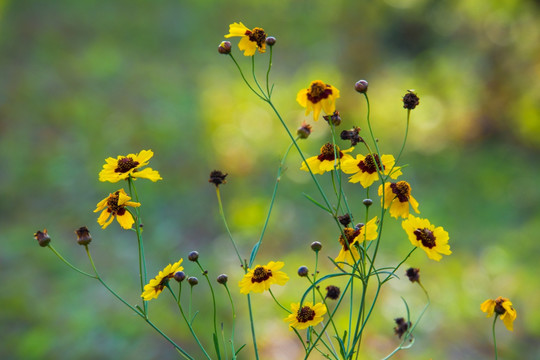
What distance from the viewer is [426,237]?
0.70m

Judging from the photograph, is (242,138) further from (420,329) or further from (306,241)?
(420,329)

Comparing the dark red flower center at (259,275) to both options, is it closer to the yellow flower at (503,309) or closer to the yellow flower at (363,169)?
the yellow flower at (363,169)

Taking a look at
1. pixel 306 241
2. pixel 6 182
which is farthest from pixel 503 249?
pixel 6 182

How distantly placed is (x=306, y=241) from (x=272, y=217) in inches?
10.6

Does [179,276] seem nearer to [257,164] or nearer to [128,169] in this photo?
[128,169]

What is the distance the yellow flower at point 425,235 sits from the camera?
69cm

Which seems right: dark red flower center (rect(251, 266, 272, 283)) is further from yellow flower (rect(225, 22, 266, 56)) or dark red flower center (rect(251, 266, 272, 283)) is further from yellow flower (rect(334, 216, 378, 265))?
yellow flower (rect(225, 22, 266, 56))

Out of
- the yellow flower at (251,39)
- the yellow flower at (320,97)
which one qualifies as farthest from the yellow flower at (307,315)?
the yellow flower at (251,39)

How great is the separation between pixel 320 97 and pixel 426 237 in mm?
211

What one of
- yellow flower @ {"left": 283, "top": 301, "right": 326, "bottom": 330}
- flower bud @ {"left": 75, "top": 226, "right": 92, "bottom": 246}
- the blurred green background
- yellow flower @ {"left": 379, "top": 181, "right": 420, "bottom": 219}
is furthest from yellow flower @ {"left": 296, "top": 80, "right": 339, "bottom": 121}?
the blurred green background

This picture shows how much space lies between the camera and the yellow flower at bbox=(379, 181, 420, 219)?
0.70 metres

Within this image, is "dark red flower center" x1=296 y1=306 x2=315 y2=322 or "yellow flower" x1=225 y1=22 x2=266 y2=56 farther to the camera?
"yellow flower" x1=225 y1=22 x2=266 y2=56

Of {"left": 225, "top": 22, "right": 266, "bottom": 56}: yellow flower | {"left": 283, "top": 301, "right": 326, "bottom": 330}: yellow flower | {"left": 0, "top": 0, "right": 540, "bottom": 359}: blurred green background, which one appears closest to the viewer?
{"left": 283, "top": 301, "right": 326, "bottom": 330}: yellow flower

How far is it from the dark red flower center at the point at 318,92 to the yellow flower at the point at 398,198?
0.13m
